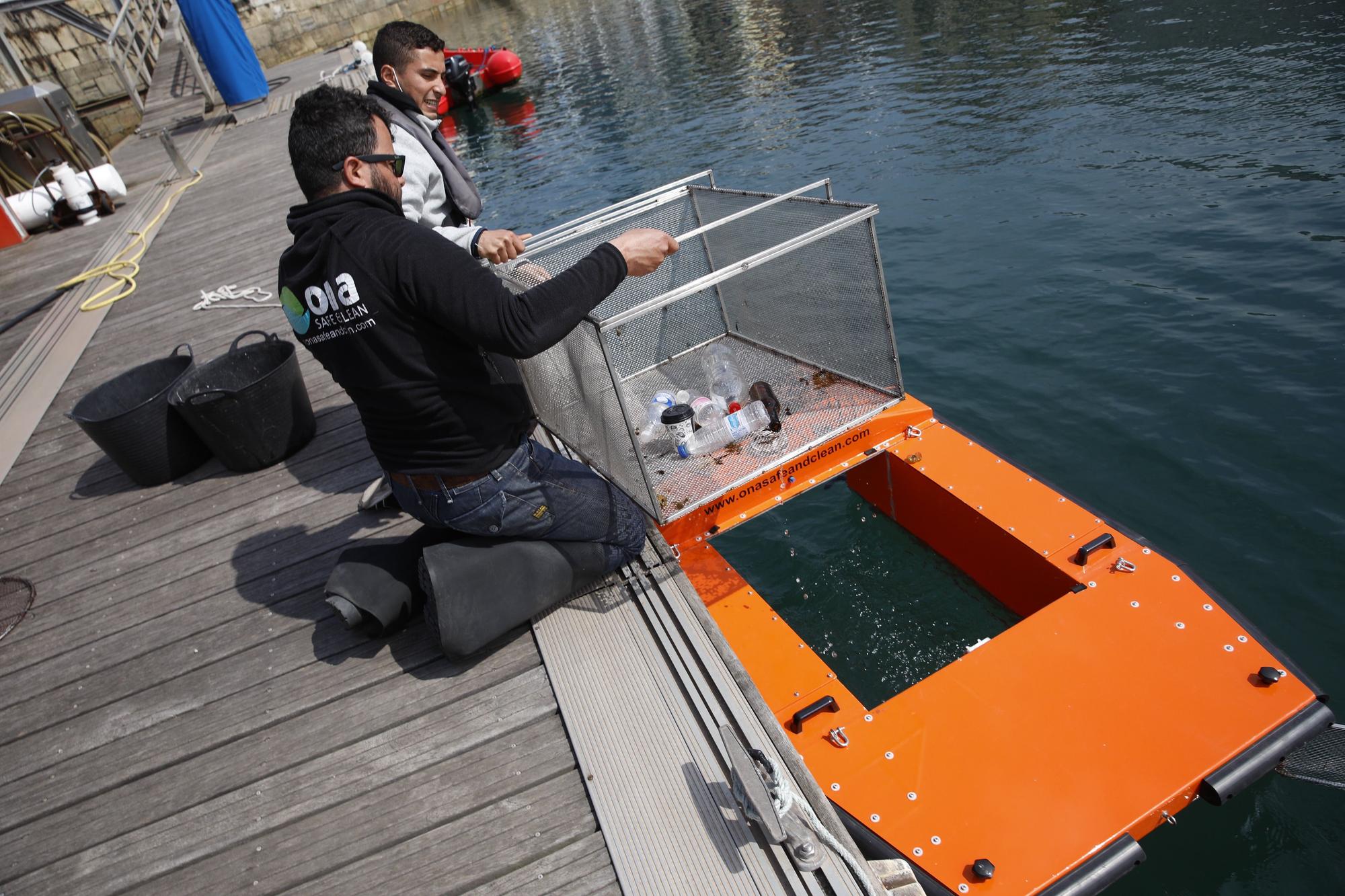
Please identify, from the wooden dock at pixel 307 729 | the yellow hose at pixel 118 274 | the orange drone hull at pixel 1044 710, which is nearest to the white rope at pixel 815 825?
the wooden dock at pixel 307 729

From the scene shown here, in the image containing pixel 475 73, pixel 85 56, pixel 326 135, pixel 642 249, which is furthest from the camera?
pixel 85 56

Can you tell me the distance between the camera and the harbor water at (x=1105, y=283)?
443 centimetres

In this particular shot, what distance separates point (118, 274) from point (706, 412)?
300 inches

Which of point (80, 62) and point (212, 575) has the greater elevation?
point (80, 62)

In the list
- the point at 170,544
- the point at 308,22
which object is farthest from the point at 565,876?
the point at 308,22

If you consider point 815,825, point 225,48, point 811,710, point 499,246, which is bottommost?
point 811,710

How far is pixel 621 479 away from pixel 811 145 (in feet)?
36.8

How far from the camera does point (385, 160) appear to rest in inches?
107

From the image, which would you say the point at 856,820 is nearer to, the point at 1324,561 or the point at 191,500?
the point at 1324,561

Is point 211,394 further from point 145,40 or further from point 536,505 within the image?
point 145,40

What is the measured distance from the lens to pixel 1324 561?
14.9 ft

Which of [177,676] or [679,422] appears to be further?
[679,422]

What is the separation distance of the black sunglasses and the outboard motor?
2244 cm

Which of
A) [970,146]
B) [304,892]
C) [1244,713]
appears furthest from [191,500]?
[970,146]
